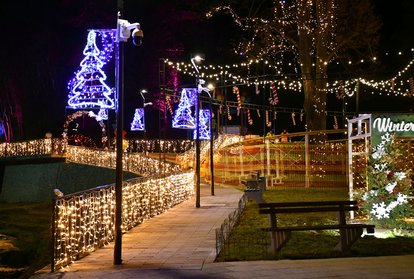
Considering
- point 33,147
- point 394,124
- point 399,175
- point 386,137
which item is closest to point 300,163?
point 394,124

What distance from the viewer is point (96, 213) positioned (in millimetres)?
9633

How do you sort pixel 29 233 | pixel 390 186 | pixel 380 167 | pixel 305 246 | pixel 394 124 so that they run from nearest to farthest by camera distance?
pixel 305 246 < pixel 390 186 < pixel 380 167 < pixel 394 124 < pixel 29 233

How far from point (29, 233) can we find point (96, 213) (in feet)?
35.8

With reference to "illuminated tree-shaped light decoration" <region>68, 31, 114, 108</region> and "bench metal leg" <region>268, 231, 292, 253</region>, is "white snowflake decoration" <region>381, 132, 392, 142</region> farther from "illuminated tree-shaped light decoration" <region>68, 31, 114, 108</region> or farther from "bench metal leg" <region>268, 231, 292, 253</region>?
"illuminated tree-shaped light decoration" <region>68, 31, 114, 108</region>

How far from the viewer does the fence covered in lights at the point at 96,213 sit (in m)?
7.77

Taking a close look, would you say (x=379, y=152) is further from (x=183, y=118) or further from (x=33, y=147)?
(x=33, y=147)

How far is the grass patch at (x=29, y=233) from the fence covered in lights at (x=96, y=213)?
2.48 m

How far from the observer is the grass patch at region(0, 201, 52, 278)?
14.0 meters

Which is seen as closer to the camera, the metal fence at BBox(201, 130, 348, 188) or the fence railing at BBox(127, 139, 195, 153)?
the metal fence at BBox(201, 130, 348, 188)

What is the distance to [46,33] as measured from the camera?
38812 millimetres

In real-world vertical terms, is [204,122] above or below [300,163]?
above

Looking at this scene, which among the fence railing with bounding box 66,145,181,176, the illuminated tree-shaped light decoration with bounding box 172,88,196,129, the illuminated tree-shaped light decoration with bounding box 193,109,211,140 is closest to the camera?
the illuminated tree-shaped light decoration with bounding box 172,88,196,129

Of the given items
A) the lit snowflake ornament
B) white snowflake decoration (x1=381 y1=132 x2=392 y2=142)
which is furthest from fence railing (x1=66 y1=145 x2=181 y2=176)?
the lit snowflake ornament

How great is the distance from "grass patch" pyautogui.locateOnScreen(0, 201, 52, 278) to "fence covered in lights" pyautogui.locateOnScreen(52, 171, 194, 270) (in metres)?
2.48
